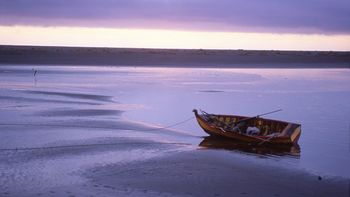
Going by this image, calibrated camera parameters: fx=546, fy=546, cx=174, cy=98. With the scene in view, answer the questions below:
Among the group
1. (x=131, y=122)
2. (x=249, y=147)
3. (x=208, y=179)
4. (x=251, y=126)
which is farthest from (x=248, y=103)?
(x=208, y=179)

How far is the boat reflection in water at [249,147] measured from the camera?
1467 centimetres

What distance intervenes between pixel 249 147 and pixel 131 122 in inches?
198

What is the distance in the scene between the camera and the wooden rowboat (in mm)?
15289

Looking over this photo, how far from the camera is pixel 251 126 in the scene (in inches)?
693

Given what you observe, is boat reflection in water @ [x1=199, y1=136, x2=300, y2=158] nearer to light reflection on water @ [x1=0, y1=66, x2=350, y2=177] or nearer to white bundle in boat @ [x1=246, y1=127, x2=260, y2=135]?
light reflection on water @ [x1=0, y1=66, x2=350, y2=177]

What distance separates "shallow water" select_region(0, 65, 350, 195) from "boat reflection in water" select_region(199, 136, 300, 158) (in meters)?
0.18

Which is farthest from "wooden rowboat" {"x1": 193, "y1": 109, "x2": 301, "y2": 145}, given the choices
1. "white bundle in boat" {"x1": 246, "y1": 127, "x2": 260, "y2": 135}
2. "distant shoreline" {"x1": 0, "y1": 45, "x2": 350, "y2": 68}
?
"distant shoreline" {"x1": 0, "y1": 45, "x2": 350, "y2": 68}

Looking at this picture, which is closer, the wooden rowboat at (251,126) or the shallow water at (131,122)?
the shallow water at (131,122)

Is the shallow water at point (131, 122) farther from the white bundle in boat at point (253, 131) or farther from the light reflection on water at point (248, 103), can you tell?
the white bundle in boat at point (253, 131)

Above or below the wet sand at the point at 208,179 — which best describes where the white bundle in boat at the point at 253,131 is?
above

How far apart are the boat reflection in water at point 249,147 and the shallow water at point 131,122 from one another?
18cm

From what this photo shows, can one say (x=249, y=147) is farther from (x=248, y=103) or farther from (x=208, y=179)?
(x=248, y=103)

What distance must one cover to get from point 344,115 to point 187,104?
6.81 metres

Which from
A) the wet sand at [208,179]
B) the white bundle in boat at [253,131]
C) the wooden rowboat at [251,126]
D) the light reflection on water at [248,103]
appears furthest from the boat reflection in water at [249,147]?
the wet sand at [208,179]
